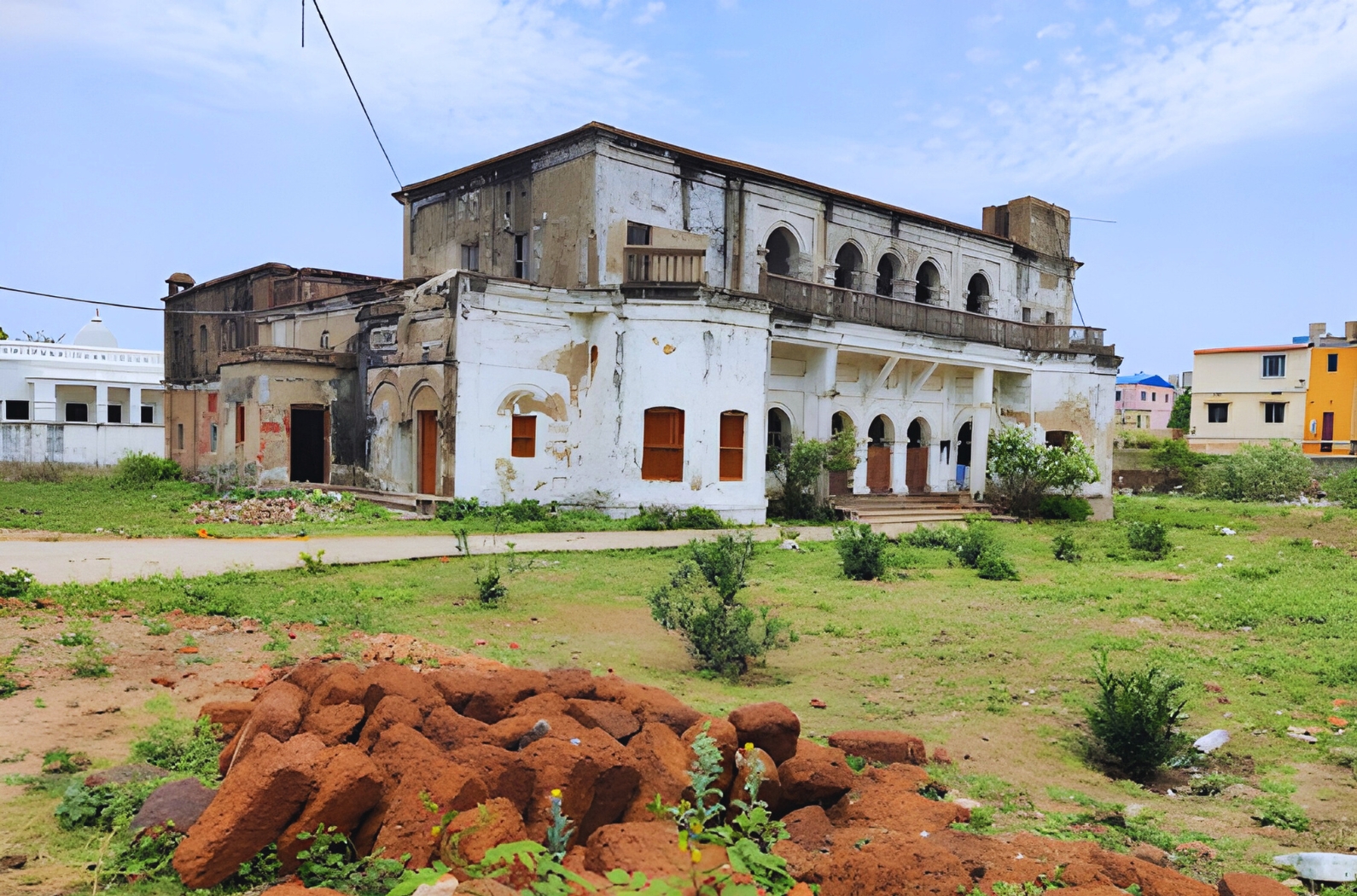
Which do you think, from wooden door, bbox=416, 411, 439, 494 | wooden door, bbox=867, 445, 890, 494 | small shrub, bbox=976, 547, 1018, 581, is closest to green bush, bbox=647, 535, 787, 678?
small shrub, bbox=976, 547, 1018, 581

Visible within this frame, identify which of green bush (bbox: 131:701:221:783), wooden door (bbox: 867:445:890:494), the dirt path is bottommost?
the dirt path

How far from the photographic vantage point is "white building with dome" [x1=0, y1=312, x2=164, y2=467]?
35.8 meters

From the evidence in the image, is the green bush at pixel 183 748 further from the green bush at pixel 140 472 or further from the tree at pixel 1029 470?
the green bush at pixel 140 472

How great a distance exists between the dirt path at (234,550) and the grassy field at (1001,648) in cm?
73

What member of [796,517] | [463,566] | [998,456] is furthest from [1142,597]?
[998,456]

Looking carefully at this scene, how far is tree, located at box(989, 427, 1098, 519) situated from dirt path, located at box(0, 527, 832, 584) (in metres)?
11.5

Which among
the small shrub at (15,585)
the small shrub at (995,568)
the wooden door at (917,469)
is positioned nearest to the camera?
the small shrub at (15,585)

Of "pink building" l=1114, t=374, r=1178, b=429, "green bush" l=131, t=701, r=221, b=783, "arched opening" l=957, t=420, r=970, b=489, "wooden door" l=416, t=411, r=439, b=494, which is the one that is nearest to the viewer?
"green bush" l=131, t=701, r=221, b=783

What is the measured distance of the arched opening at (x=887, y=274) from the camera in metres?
26.7

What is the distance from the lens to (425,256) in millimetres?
24484

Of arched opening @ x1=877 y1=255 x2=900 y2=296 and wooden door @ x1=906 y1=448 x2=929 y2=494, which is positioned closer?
arched opening @ x1=877 y1=255 x2=900 y2=296

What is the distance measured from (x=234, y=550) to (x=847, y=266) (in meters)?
18.5

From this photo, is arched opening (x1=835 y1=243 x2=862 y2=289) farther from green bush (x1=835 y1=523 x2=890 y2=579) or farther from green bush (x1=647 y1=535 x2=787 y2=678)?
Answer: green bush (x1=647 y1=535 x2=787 y2=678)

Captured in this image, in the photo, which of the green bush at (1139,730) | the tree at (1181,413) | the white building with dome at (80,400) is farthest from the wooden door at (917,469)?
the tree at (1181,413)
